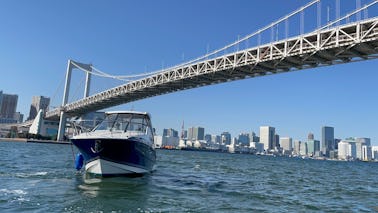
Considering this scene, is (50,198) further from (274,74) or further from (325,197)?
(274,74)

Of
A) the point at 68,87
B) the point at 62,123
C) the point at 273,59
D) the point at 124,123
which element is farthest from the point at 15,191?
the point at 68,87

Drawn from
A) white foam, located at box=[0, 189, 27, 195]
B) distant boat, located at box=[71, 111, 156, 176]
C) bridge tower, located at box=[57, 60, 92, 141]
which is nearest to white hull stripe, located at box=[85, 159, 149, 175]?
distant boat, located at box=[71, 111, 156, 176]

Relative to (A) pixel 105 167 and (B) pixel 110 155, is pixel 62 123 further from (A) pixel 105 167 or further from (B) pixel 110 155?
(B) pixel 110 155

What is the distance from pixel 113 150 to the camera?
42.2 ft

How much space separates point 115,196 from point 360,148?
211m

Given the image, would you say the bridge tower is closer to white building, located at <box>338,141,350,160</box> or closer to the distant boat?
the distant boat

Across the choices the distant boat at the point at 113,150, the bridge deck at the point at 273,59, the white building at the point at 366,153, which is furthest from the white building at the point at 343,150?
the distant boat at the point at 113,150

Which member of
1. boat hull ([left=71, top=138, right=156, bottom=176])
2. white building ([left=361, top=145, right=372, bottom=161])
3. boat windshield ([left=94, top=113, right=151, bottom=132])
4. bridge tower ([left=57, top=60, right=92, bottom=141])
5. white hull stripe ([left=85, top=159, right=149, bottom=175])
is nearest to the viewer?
boat hull ([left=71, top=138, right=156, bottom=176])

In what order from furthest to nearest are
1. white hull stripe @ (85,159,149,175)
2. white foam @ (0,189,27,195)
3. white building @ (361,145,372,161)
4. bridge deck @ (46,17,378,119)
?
white building @ (361,145,372,161) < bridge deck @ (46,17,378,119) < white hull stripe @ (85,159,149,175) < white foam @ (0,189,27,195)

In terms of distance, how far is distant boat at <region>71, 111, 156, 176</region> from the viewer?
42.0 feet

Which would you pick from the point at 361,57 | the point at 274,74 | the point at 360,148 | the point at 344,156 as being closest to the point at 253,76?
the point at 274,74

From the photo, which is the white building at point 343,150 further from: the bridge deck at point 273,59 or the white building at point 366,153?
the bridge deck at point 273,59

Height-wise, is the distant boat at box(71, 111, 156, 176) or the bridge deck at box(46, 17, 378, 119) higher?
the bridge deck at box(46, 17, 378, 119)

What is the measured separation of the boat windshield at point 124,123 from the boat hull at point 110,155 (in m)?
1.62
